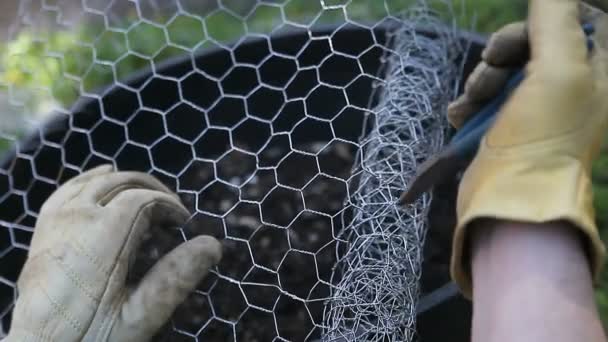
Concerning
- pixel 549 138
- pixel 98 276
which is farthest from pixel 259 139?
pixel 549 138

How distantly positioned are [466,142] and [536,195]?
11 cm

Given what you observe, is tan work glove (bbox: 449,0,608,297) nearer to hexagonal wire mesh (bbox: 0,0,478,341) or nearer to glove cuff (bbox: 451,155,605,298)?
glove cuff (bbox: 451,155,605,298)

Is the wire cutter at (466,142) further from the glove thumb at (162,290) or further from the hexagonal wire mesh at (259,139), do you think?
the glove thumb at (162,290)

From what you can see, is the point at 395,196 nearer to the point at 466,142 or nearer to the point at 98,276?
the point at 466,142

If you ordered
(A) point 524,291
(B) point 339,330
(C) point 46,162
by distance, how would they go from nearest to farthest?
(A) point 524,291, (B) point 339,330, (C) point 46,162

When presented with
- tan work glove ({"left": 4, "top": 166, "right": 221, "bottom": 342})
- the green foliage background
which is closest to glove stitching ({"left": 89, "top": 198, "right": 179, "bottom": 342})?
tan work glove ({"left": 4, "top": 166, "right": 221, "bottom": 342})

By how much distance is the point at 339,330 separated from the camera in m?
0.74

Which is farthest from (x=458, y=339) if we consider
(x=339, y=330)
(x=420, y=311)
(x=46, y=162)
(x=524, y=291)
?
(x=46, y=162)

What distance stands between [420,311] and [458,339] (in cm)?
12

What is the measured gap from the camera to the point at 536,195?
589mm

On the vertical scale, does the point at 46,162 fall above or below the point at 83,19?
below

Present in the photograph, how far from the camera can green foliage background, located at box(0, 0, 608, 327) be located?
1.21m

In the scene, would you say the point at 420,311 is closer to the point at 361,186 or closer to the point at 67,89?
the point at 361,186

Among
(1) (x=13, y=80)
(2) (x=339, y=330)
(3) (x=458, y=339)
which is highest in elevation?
(1) (x=13, y=80)
